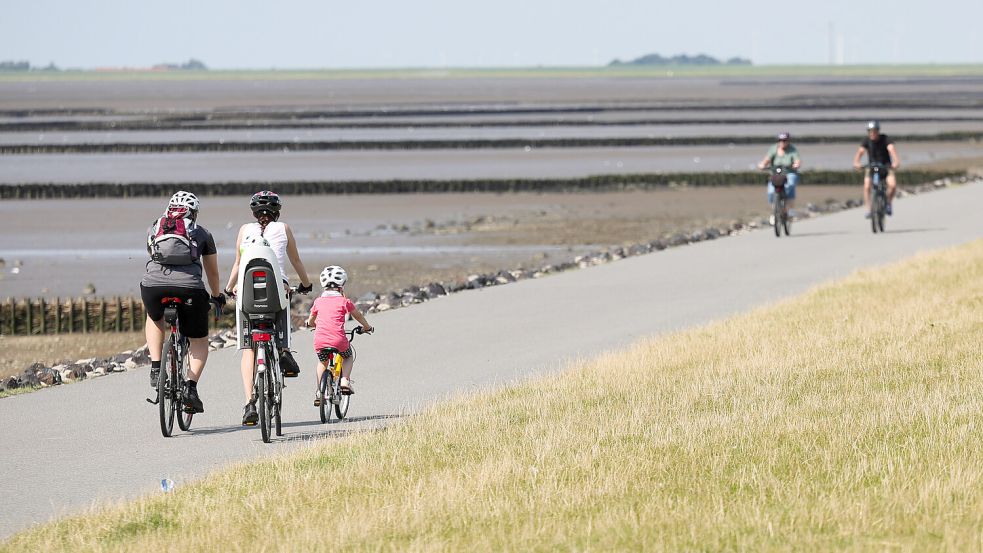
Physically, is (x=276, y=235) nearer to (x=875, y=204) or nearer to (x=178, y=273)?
(x=178, y=273)

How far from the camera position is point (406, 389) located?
41.7 ft

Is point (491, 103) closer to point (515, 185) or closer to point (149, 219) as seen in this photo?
point (515, 185)

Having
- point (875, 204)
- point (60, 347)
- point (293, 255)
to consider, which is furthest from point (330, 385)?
→ point (875, 204)

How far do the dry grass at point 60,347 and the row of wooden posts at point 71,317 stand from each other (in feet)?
0.64

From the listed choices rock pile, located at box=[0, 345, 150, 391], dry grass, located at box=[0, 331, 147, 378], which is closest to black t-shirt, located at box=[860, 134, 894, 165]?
dry grass, located at box=[0, 331, 147, 378]

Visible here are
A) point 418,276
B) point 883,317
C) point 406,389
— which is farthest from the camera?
point 418,276

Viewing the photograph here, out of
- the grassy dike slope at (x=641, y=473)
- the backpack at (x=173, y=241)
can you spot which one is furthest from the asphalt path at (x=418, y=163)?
the backpack at (x=173, y=241)

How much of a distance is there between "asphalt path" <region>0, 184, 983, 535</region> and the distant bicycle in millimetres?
435

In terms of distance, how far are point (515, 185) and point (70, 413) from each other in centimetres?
3615

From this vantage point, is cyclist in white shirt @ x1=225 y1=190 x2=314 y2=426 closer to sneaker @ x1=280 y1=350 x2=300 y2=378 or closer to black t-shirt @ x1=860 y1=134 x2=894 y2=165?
sneaker @ x1=280 y1=350 x2=300 y2=378

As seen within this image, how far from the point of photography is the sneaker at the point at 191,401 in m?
10.9

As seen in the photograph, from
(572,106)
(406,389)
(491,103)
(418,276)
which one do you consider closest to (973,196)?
(418,276)

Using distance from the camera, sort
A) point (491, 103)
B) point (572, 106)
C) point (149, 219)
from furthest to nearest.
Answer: point (491, 103) < point (572, 106) < point (149, 219)

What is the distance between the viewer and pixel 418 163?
2386 inches
